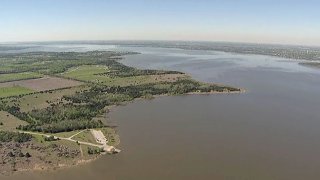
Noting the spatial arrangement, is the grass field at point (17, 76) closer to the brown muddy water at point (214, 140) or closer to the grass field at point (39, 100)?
the grass field at point (39, 100)

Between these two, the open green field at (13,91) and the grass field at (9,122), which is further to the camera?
the open green field at (13,91)

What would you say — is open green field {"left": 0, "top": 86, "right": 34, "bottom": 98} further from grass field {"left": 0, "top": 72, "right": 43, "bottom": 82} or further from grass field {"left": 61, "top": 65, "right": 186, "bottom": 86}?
grass field {"left": 61, "top": 65, "right": 186, "bottom": 86}

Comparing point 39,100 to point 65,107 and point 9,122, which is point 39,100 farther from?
point 9,122

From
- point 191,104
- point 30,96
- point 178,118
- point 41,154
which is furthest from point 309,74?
point 41,154

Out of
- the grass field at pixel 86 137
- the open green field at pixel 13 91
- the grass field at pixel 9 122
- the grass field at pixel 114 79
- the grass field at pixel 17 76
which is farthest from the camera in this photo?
the grass field at pixel 17 76

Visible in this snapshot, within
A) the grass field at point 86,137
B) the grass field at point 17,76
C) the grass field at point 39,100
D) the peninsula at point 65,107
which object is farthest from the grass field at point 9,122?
the grass field at point 17,76

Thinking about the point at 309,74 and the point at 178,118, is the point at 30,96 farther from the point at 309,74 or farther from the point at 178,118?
the point at 309,74

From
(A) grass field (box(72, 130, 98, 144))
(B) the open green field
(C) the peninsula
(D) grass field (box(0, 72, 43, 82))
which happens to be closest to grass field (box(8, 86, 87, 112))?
(C) the peninsula
